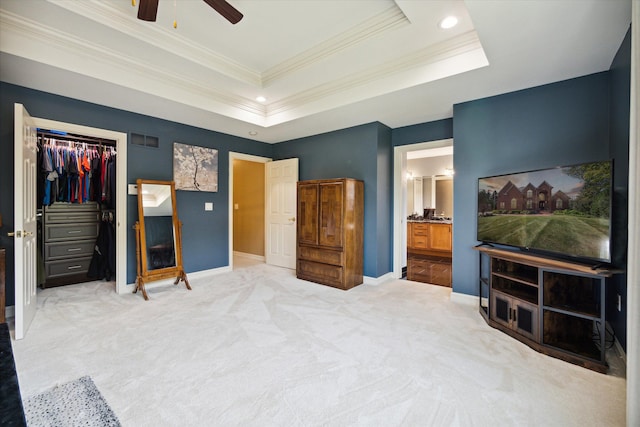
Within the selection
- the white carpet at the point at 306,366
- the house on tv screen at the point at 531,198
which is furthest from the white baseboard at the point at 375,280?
the house on tv screen at the point at 531,198

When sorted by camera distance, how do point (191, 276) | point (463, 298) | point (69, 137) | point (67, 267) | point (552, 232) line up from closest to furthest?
point (552, 232) → point (463, 298) → point (69, 137) → point (67, 267) → point (191, 276)

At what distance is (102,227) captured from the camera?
14.7 ft

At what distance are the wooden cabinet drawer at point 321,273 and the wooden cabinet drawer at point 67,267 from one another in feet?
11.0

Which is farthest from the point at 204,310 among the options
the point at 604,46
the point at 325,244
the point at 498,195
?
the point at 604,46

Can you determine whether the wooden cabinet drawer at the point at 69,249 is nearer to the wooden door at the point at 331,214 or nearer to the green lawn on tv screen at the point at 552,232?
the wooden door at the point at 331,214

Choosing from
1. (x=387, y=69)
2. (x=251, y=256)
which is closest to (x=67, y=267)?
(x=251, y=256)

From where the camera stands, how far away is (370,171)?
435 cm

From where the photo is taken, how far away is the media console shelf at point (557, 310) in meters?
2.13

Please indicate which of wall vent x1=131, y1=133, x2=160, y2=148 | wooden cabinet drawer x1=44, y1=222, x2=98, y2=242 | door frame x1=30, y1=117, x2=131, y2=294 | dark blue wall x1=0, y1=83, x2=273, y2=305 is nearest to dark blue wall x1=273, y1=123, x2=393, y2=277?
dark blue wall x1=0, y1=83, x2=273, y2=305

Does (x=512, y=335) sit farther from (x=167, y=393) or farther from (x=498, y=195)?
(x=167, y=393)

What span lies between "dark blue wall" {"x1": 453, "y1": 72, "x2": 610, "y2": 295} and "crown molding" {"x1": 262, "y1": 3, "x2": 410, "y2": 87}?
1489mm

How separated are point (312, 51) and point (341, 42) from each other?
37 centimetres

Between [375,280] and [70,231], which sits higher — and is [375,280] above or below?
below

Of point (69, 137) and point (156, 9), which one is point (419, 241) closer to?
point (156, 9)
